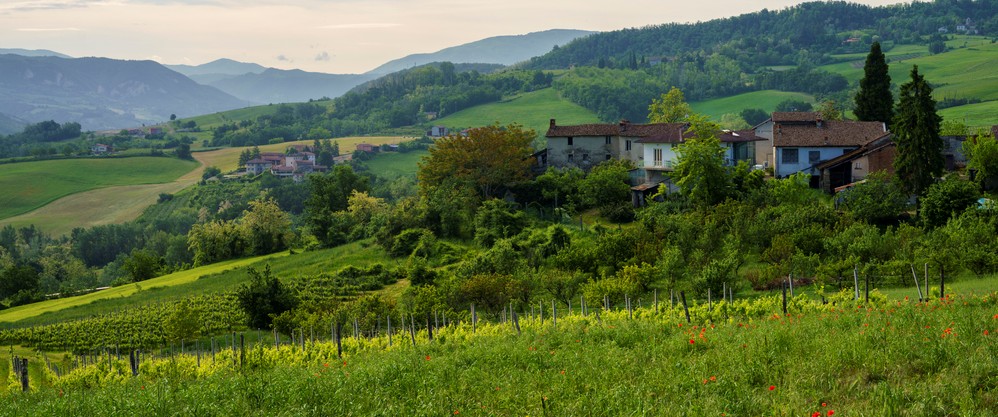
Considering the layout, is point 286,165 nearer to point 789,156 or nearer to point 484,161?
point 484,161

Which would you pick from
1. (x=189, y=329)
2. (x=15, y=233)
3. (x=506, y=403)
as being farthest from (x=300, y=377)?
(x=15, y=233)

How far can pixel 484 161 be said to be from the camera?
68.9 m

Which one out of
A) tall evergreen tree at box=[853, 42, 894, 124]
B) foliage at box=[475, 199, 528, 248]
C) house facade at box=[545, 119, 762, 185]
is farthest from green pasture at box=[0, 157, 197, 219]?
tall evergreen tree at box=[853, 42, 894, 124]

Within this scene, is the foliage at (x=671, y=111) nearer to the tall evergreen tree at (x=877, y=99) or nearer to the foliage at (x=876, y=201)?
the tall evergreen tree at (x=877, y=99)

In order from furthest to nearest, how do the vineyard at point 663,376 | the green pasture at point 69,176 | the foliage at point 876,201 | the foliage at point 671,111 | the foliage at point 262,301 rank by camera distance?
1. the green pasture at point 69,176
2. the foliage at point 671,111
3. the foliage at point 876,201
4. the foliage at point 262,301
5. the vineyard at point 663,376

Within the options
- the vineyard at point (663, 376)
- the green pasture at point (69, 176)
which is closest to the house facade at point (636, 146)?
the vineyard at point (663, 376)

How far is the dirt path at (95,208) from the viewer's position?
148 m

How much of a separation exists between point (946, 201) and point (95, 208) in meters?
149

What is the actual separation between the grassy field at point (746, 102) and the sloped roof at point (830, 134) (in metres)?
101

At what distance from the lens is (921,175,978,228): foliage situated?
45.2 meters

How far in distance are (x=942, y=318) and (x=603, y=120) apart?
527ft

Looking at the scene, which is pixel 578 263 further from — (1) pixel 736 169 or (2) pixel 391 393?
(2) pixel 391 393

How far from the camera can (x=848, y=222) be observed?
4747 centimetres

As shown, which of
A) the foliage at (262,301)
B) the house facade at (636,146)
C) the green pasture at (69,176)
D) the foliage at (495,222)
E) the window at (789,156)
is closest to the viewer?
the foliage at (262,301)
